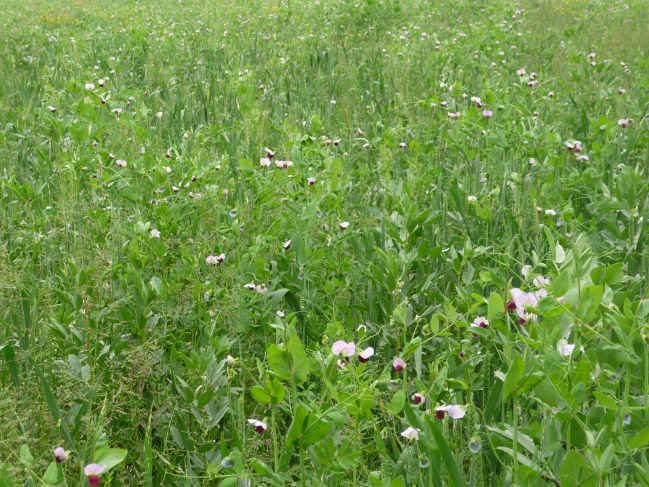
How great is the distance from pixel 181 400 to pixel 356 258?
0.91 metres

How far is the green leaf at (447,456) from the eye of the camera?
1.00m

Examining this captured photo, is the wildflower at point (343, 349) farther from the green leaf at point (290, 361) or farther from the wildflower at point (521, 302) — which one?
the wildflower at point (521, 302)

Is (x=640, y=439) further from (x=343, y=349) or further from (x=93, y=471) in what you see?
(x=93, y=471)

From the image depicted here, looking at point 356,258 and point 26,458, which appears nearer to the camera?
point 26,458

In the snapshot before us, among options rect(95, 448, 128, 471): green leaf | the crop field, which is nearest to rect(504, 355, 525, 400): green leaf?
the crop field

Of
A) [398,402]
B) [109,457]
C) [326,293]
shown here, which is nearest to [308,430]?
[398,402]

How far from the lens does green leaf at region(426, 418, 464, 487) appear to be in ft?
3.28

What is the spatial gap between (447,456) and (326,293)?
2.89 feet

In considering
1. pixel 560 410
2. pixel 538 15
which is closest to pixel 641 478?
pixel 560 410

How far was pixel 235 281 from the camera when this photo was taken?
1.80 meters

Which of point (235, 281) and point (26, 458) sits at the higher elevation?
point (26, 458)

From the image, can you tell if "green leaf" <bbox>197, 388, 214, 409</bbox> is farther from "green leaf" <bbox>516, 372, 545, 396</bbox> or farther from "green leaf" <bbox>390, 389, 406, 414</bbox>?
"green leaf" <bbox>516, 372, 545, 396</bbox>

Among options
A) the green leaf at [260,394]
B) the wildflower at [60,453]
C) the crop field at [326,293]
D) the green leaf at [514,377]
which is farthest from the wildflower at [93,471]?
the green leaf at [514,377]

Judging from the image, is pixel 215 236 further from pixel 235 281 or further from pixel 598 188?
pixel 598 188
